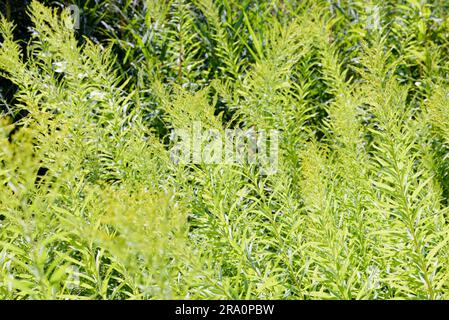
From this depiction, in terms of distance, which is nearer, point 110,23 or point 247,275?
point 247,275

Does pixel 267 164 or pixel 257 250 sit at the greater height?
pixel 267 164

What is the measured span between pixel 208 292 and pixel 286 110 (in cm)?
128

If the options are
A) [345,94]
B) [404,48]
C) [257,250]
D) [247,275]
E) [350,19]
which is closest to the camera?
[247,275]

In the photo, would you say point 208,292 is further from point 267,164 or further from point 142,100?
point 142,100

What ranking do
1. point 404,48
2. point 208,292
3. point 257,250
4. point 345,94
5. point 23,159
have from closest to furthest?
point 23,159 < point 208,292 < point 257,250 < point 345,94 < point 404,48

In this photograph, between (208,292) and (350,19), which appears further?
(350,19)

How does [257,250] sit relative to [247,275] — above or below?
above

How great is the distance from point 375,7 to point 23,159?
243 centimetres

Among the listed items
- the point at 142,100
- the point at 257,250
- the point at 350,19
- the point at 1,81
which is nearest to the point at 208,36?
the point at 142,100

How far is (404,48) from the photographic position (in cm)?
322

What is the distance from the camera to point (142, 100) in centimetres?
302
